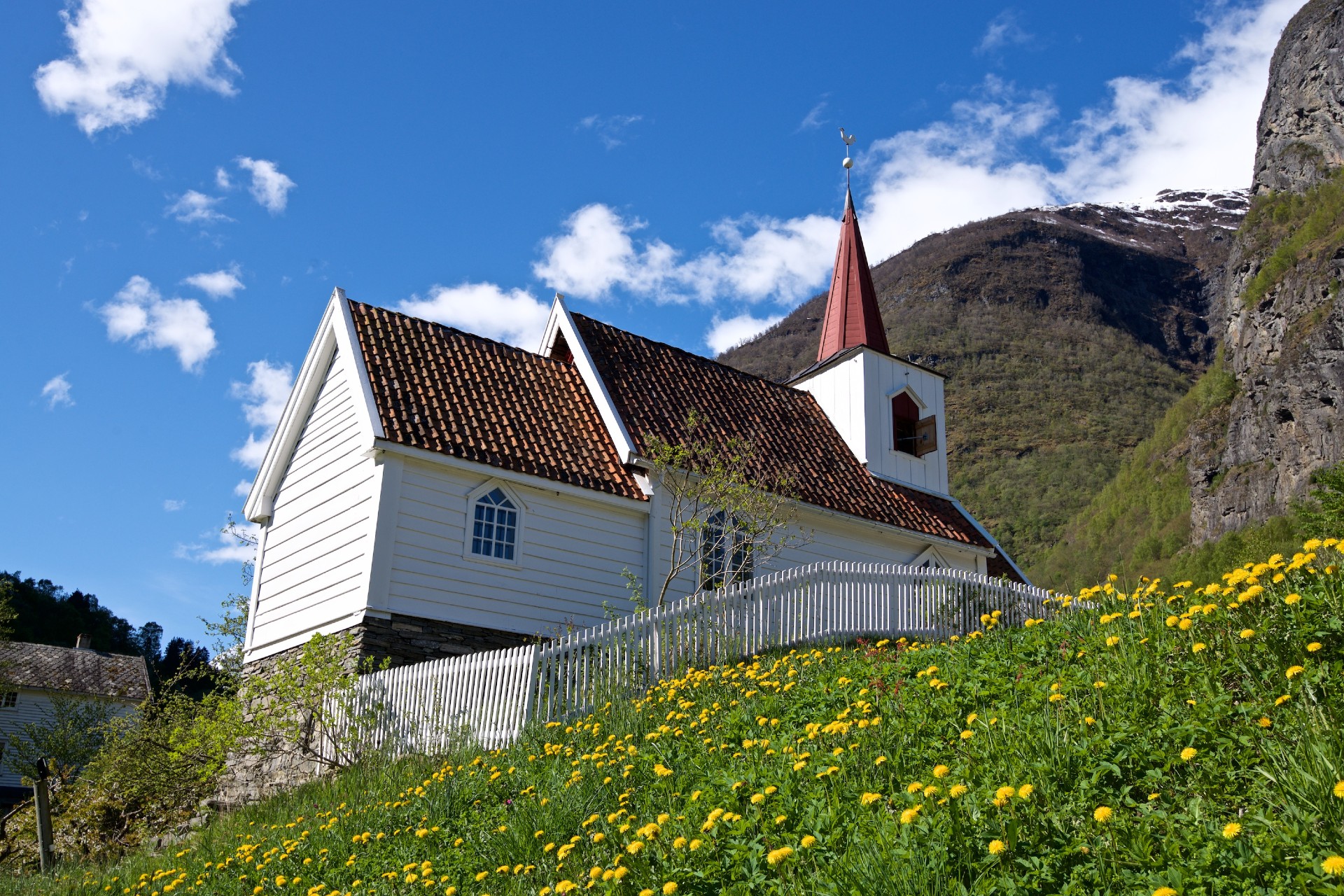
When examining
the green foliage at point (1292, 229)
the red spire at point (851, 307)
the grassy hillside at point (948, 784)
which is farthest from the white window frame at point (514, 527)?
the green foliage at point (1292, 229)

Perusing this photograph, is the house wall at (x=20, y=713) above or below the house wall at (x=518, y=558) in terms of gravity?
below

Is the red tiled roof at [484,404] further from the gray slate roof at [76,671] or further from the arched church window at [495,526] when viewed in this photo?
the gray slate roof at [76,671]

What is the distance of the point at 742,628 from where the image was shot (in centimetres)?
1337

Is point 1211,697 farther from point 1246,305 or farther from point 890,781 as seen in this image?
point 1246,305

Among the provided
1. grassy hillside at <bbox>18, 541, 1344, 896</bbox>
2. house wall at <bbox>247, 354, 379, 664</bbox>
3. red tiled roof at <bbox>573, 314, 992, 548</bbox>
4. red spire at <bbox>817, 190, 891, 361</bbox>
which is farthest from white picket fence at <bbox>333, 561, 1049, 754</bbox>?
red spire at <bbox>817, 190, 891, 361</bbox>

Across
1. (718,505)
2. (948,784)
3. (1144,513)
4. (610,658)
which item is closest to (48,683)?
(718,505)

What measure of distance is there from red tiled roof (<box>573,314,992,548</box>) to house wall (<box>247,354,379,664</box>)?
449 centimetres

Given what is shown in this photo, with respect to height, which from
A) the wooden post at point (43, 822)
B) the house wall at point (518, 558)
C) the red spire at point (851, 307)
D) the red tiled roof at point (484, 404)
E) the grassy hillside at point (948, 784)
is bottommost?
the wooden post at point (43, 822)

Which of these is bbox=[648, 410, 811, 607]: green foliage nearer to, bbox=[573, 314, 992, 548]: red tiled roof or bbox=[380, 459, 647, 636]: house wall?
bbox=[573, 314, 992, 548]: red tiled roof

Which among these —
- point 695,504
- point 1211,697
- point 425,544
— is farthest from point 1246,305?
point 1211,697

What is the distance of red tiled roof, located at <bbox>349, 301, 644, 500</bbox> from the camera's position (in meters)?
15.3

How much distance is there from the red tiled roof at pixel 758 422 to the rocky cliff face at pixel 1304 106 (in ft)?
235

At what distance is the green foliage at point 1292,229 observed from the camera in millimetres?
62688

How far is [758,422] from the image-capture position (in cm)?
2061
